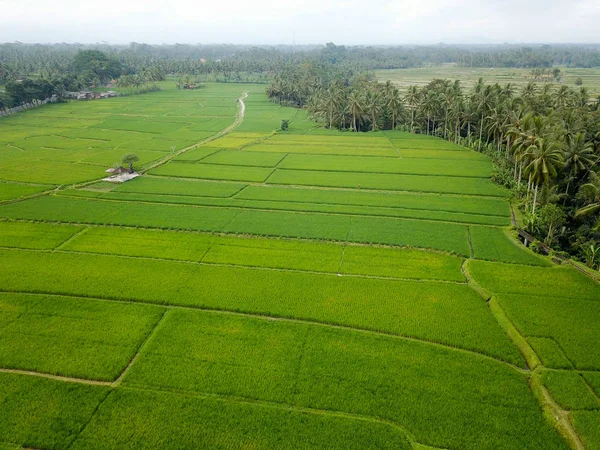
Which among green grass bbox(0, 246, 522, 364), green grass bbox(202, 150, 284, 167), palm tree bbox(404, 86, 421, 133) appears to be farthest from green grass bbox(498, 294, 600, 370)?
palm tree bbox(404, 86, 421, 133)

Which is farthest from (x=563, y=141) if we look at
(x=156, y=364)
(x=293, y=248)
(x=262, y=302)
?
(x=156, y=364)

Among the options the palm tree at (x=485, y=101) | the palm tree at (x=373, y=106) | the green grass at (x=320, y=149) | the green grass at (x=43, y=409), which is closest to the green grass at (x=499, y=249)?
the green grass at (x=43, y=409)

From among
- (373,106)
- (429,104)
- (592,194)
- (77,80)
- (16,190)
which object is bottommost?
(16,190)

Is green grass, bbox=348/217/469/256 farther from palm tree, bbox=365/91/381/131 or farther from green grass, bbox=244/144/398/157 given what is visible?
palm tree, bbox=365/91/381/131

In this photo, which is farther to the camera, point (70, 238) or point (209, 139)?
point (209, 139)

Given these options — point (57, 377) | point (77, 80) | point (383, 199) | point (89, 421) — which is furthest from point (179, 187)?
point (77, 80)

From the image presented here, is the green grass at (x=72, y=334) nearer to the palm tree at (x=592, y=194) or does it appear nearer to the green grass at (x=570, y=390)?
the green grass at (x=570, y=390)

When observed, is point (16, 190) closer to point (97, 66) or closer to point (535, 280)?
point (535, 280)

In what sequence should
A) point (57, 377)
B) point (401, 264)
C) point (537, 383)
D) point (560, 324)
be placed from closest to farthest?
1. point (537, 383)
2. point (57, 377)
3. point (560, 324)
4. point (401, 264)
